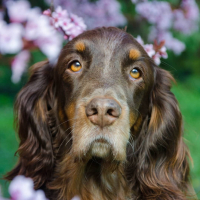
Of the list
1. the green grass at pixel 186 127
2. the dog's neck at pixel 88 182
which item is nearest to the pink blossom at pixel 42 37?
the dog's neck at pixel 88 182

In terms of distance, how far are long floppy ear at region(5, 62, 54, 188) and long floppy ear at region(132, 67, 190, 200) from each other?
743 mm

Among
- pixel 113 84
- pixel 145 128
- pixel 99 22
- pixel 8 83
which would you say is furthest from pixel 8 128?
pixel 113 84

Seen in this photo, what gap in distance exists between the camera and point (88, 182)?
2705 mm

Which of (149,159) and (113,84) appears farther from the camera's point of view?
(149,159)

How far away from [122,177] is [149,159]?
27cm

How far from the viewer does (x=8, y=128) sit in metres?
6.08

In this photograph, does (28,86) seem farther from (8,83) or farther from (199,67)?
(199,67)

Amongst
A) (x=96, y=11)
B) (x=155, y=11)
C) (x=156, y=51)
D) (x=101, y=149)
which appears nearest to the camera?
(x=101, y=149)

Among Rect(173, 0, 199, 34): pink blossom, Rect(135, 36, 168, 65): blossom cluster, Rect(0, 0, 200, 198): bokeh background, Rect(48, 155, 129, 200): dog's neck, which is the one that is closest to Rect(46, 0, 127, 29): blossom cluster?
Rect(0, 0, 200, 198): bokeh background

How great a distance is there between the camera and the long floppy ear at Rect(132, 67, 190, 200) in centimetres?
276

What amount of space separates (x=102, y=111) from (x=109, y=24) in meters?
3.08

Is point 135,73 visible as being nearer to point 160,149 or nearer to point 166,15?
point 160,149

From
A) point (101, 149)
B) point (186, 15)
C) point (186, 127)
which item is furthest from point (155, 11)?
point (101, 149)

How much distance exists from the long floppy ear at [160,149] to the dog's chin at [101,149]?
69 centimetres
